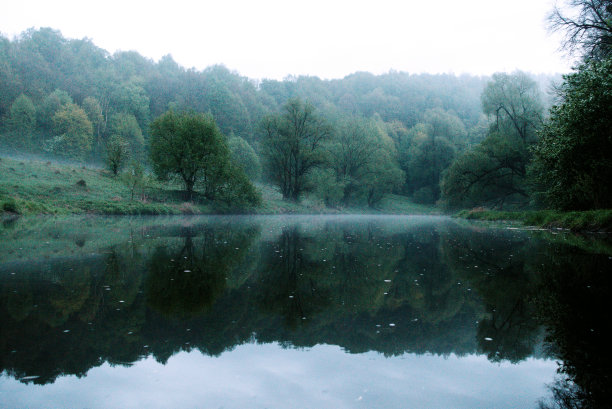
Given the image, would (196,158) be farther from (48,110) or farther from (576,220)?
(48,110)

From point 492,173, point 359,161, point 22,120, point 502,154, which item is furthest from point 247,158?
point 22,120

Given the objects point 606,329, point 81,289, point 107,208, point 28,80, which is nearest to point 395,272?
point 606,329

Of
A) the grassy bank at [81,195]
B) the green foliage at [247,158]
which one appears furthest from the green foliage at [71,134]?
the green foliage at [247,158]

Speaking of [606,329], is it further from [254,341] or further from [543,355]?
[254,341]

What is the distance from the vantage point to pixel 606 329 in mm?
3615

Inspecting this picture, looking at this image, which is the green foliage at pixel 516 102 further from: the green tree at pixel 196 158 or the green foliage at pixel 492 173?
the green tree at pixel 196 158

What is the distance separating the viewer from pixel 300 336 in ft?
12.2

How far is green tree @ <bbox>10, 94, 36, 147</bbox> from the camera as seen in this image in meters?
62.2

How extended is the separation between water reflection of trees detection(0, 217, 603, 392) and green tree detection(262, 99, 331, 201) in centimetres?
4373

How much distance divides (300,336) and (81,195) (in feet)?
101

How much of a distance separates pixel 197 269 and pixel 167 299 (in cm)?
218

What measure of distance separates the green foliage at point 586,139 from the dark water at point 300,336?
1035 centimetres

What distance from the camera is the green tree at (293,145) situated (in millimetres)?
50781

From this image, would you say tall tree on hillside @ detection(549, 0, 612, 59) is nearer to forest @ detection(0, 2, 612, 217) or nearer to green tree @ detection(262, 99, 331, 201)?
forest @ detection(0, 2, 612, 217)
